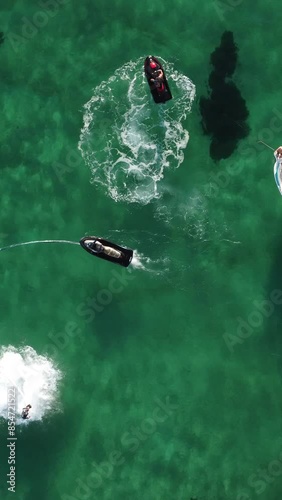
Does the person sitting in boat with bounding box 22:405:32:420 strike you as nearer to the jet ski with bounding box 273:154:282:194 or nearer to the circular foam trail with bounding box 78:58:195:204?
the circular foam trail with bounding box 78:58:195:204

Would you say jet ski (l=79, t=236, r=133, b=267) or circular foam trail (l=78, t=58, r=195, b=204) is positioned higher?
circular foam trail (l=78, t=58, r=195, b=204)

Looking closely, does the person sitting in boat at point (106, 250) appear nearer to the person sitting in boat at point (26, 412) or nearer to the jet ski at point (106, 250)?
the jet ski at point (106, 250)

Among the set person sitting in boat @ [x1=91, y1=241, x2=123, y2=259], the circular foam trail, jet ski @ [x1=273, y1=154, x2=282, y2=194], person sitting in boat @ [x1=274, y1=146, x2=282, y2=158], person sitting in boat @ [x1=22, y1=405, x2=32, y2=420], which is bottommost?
person sitting in boat @ [x1=22, y1=405, x2=32, y2=420]

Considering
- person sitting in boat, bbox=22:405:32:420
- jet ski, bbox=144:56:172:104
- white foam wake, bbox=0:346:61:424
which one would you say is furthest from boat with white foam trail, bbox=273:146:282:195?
person sitting in boat, bbox=22:405:32:420

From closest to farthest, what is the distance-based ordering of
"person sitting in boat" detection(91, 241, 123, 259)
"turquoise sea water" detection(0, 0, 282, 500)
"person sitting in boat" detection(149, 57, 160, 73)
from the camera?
"person sitting in boat" detection(149, 57, 160, 73)
"person sitting in boat" detection(91, 241, 123, 259)
"turquoise sea water" detection(0, 0, 282, 500)

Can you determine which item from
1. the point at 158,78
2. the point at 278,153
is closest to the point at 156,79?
the point at 158,78

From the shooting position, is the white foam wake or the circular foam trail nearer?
the circular foam trail

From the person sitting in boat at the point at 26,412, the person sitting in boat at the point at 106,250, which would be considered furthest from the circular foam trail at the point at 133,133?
the person sitting in boat at the point at 26,412
